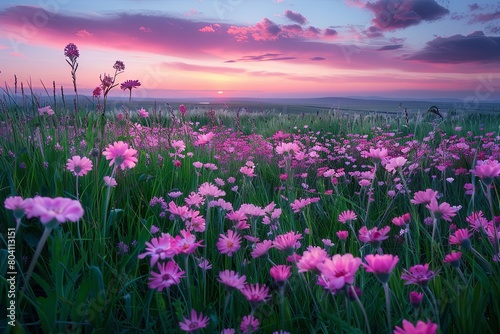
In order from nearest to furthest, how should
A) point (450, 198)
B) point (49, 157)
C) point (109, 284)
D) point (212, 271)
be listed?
1. point (109, 284)
2. point (212, 271)
3. point (49, 157)
4. point (450, 198)

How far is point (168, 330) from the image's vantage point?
53.5 inches

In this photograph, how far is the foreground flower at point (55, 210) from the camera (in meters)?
0.78

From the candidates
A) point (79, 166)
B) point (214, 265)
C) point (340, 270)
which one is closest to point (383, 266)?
point (340, 270)

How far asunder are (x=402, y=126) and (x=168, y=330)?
7060 mm

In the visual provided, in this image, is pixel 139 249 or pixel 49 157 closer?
pixel 139 249

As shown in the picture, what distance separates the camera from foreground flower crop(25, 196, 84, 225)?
0.78 m

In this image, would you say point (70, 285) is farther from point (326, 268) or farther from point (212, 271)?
point (326, 268)

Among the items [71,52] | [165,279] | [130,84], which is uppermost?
[71,52]

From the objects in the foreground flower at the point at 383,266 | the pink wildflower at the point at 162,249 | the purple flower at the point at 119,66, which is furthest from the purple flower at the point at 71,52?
the foreground flower at the point at 383,266

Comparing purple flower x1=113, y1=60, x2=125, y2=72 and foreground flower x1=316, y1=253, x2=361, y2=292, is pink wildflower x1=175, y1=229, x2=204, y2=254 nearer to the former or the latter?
foreground flower x1=316, y1=253, x2=361, y2=292

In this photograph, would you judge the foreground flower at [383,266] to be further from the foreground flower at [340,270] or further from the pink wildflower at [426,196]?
the pink wildflower at [426,196]

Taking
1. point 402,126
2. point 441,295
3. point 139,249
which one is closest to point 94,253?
point 139,249

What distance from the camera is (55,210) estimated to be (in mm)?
835

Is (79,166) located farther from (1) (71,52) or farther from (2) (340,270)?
(2) (340,270)
